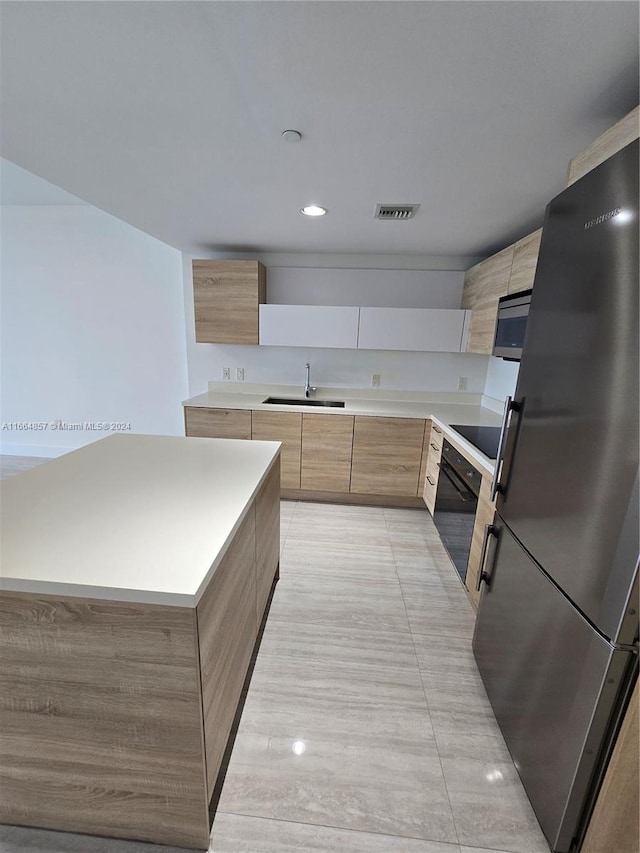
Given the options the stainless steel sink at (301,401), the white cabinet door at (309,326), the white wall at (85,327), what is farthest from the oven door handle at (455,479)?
the white wall at (85,327)

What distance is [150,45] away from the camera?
3.18 ft

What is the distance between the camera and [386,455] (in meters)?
3.00

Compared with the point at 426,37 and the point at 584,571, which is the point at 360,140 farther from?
the point at 584,571

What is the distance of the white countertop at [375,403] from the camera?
2922 millimetres

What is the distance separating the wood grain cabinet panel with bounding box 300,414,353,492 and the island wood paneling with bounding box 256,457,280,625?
3.51ft

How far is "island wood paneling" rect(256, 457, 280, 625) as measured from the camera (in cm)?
154

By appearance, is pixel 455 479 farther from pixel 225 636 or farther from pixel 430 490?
pixel 225 636

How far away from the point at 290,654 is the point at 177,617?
3.62 ft

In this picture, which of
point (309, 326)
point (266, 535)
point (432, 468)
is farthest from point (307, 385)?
point (266, 535)

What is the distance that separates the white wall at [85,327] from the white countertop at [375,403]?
35.8 inches

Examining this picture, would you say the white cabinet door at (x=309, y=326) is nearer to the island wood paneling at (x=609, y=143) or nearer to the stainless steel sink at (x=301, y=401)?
the stainless steel sink at (x=301, y=401)

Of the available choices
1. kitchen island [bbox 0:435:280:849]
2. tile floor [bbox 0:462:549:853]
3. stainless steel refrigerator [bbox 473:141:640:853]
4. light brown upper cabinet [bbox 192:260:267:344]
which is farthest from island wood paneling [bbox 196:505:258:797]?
light brown upper cabinet [bbox 192:260:267:344]

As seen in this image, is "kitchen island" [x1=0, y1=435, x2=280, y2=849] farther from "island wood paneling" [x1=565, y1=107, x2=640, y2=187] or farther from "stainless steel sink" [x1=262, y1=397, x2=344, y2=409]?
"stainless steel sink" [x1=262, y1=397, x2=344, y2=409]

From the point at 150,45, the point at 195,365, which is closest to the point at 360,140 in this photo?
the point at 150,45
